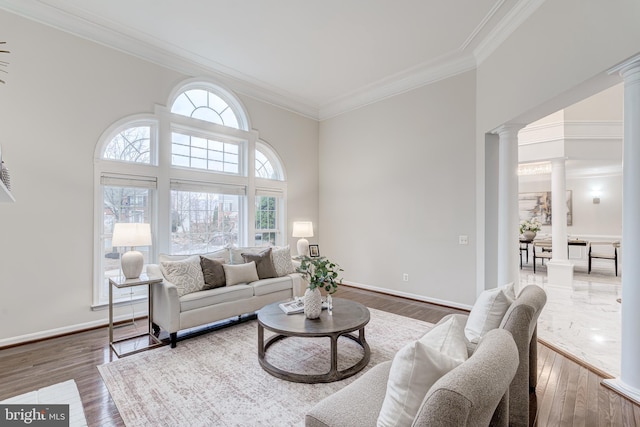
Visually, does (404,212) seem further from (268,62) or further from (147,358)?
(147,358)

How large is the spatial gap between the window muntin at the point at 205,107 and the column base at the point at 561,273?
260 inches

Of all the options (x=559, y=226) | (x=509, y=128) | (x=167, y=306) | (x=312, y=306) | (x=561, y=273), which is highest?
(x=509, y=128)

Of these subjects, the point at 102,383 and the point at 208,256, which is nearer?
the point at 102,383

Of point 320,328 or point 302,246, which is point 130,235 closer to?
point 320,328

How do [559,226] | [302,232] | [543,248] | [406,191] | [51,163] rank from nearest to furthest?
[51,163] < [406,191] < [302,232] < [559,226] < [543,248]

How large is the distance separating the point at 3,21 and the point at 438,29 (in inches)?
194

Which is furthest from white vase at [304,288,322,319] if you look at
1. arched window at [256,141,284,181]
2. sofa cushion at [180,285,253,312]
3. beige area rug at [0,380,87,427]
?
arched window at [256,141,284,181]

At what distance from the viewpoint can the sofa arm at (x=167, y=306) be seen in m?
3.21

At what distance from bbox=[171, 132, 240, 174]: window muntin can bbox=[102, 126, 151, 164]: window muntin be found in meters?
0.36

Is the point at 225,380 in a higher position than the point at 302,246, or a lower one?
lower

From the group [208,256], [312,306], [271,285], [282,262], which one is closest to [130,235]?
[208,256]

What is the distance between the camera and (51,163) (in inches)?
136

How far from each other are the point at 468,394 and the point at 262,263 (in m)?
3.58

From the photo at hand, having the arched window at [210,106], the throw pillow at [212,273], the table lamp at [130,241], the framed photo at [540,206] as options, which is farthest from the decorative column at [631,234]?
the framed photo at [540,206]
